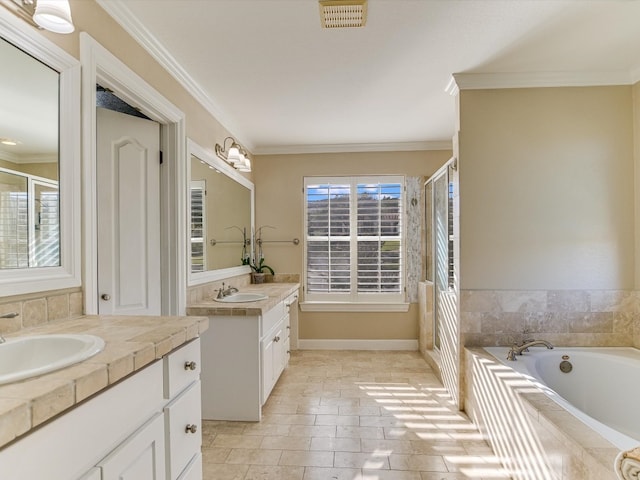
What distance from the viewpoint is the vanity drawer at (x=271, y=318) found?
2.54 metres

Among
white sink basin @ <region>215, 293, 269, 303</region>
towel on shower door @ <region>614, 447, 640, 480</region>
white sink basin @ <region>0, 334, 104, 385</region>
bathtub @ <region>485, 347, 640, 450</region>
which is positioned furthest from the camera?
white sink basin @ <region>215, 293, 269, 303</region>

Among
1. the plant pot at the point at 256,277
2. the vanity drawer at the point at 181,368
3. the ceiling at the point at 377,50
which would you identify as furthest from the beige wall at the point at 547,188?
the plant pot at the point at 256,277

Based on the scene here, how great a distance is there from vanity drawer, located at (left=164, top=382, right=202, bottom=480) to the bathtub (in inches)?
69.8

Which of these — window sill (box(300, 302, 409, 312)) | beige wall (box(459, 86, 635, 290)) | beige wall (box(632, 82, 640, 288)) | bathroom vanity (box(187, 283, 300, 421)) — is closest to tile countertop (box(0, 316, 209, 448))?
bathroom vanity (box(187, 283, 300, 421))

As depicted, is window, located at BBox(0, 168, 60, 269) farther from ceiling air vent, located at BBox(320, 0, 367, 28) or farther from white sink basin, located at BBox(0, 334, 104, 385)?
ceiling air vent, located at BBox(320, 0, 367, 28)

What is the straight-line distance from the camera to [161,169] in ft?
7.70

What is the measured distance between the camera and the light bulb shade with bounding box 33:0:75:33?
1147mm

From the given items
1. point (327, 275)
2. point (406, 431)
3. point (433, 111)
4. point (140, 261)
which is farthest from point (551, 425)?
point (327, 275)

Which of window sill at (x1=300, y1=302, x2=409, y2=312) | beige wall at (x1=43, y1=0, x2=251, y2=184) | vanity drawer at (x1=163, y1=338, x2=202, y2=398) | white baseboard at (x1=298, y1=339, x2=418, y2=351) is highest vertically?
beige wall at (x1=43, y1=0, x2=251, y2=184)

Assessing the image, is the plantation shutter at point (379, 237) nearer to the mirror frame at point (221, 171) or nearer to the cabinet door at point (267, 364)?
the mirror frame at point (221, 171)

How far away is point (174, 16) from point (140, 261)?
4.45 ft

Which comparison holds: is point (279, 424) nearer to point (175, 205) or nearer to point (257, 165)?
point (175, 205)

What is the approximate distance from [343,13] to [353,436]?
2.42 m

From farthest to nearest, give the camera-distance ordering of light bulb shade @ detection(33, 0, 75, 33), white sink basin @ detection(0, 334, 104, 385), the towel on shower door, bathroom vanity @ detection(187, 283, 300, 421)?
bathroom vanity @ detection(187, 283, 300, 421), light bulb shade @ detection(33, 0, 75, 33), white sink basin @ detection(0, 334, 104, 385), the towel on shower door
